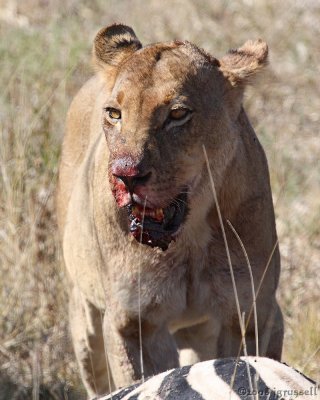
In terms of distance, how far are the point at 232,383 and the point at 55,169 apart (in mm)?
3941

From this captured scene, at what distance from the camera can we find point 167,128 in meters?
4.16

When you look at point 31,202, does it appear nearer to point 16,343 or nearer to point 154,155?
point 16,343

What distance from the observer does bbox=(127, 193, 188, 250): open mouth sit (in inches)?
167

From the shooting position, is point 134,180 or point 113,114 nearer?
point 134,180

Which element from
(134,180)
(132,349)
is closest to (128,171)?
(134,180)

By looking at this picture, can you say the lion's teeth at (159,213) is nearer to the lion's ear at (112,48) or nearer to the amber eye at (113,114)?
the amber eye at (113,114)

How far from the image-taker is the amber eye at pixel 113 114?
4246 mm

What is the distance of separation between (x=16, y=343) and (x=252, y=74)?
298cm

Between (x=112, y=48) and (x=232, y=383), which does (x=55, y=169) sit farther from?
(x=232, y=383)

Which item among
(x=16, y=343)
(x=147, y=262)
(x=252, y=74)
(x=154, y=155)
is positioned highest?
(x=252, y=74)

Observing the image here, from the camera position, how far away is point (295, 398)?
3.38 m

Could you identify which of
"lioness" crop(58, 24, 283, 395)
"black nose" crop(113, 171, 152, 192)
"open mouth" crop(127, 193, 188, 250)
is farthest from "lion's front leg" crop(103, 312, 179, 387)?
"black nose" crop(113, 171, 152, 192)

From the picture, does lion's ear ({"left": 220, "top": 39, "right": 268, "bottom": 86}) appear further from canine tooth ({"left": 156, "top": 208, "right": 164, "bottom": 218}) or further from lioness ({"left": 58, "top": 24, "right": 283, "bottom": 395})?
canine tooth ({"left": 156, "top": 208, "right": 164, "bottom": 218})

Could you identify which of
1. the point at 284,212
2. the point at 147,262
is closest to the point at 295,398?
the point at 147,262
